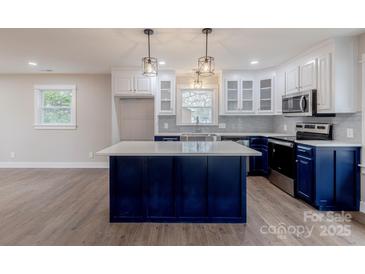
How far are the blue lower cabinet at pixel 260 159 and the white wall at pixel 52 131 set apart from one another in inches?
142

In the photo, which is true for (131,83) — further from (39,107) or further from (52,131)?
(39,107)

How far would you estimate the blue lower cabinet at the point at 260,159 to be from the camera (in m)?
5.07

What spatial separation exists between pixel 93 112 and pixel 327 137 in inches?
207

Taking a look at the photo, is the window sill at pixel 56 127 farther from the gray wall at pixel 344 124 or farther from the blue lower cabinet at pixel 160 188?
the gray wall at pixel 344 124

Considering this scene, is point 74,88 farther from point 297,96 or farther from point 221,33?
point 297,96

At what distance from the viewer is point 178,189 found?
295 cm

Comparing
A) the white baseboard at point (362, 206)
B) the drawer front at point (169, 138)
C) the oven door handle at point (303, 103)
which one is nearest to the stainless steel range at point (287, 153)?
the oven door handle at point (303, 103)

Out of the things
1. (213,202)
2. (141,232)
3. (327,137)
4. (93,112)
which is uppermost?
(93,112)

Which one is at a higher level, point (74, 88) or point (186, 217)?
point (74, 88)

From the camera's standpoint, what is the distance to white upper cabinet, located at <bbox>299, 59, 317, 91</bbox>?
3900 mm

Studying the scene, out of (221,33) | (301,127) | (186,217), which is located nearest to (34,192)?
(186,217)

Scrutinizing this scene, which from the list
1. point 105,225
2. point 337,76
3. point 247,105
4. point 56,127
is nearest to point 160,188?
point 105,225

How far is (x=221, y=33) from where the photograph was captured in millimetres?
3322

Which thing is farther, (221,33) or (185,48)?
(185,48)
